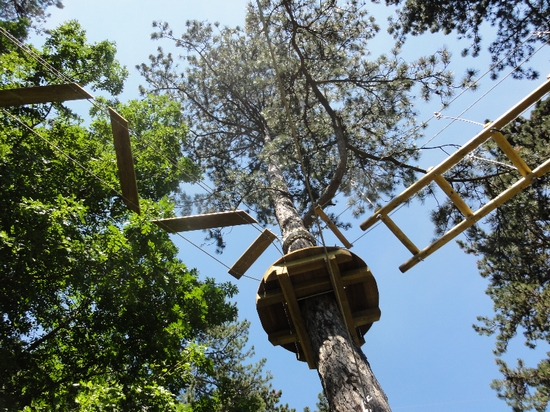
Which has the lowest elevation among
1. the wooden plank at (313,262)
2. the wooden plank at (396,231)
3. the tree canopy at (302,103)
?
the wooden plank at (313,262)

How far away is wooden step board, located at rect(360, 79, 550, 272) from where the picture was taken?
3691 millimetres

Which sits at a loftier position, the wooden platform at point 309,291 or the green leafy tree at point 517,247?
the green leafy tree at point 517,247

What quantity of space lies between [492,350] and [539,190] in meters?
4.77

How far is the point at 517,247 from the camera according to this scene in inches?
348

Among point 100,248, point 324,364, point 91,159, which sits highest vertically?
point 91,159

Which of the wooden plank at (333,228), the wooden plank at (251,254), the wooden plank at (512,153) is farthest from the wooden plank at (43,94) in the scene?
the wooden plank at (512,153)

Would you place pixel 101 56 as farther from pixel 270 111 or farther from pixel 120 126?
pixel 120 126

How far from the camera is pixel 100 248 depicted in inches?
190

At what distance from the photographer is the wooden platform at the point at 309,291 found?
4098mm

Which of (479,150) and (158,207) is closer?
(158,207)

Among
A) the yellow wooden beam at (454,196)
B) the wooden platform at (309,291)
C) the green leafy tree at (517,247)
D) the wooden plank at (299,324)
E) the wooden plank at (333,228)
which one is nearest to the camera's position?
the yellow wooden beam at (454,196)

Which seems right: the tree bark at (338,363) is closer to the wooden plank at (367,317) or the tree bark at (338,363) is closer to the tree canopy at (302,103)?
the wooden plank at (367,317)

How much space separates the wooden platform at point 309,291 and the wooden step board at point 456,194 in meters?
0.51

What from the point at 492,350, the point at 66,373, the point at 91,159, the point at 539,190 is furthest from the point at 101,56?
the point at 492,350
